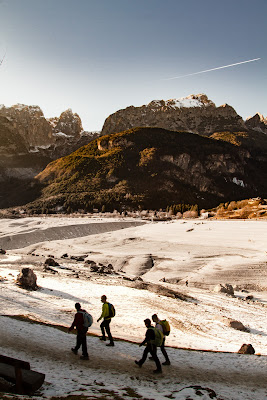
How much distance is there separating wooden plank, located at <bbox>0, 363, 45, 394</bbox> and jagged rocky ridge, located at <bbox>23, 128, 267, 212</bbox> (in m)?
117

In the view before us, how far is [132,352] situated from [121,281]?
13.6 metres

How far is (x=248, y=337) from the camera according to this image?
15.1m

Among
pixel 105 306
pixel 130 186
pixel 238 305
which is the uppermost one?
pixel 130 186

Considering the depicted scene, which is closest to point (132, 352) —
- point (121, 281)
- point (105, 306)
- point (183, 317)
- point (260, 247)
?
point (105, 306)

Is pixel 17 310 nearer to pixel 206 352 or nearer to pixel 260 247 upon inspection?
pixel 206 352

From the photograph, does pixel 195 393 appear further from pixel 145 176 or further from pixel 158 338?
pixel 145 176

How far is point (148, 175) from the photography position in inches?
6275

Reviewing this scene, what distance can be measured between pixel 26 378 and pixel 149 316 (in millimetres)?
10297

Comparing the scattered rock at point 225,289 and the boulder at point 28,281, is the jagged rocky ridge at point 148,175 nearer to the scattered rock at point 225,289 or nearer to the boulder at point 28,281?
the scattered rock at point 225,289

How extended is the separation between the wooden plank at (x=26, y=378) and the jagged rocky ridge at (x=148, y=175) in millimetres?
→ 117374

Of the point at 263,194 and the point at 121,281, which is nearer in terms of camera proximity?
the point at 121,281

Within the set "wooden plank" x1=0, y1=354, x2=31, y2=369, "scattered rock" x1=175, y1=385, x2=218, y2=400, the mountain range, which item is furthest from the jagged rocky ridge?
"scattered rock" x1=175, y1=385, x2=218, y2=400

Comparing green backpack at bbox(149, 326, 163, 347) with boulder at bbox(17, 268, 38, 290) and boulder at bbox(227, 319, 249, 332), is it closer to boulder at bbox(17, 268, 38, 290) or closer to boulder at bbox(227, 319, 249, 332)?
boulder at bbox(227, 319, 249, 332)

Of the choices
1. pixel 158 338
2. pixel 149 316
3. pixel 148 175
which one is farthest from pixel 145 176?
pixel 158 338
